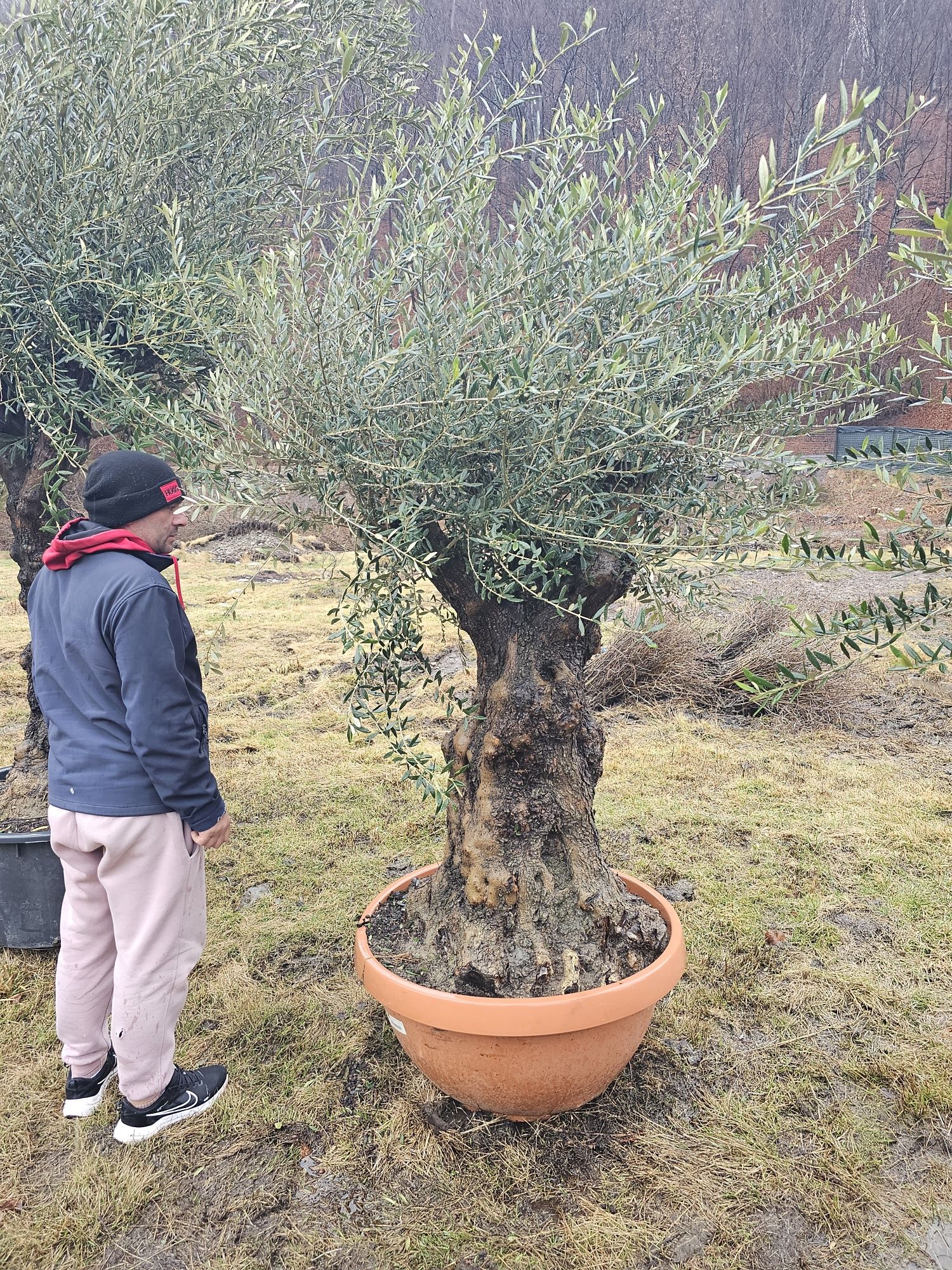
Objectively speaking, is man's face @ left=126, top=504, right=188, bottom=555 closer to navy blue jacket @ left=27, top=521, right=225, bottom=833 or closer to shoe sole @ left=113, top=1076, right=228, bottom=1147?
navy blue jacket @ left=27, top=521, right=225, bottom=833

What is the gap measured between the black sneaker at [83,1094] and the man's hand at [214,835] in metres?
1.05

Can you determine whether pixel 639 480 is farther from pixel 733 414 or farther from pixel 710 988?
pixel 710 988

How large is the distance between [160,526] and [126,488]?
0.17 metres

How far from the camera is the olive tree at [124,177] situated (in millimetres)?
3709

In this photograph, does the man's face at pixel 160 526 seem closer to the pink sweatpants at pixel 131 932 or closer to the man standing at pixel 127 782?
the man standing at pixel 127 782

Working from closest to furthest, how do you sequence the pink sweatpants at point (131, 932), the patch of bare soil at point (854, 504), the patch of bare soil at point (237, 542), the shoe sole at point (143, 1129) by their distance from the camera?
the pink sweatpants at point (131, 932) → the shoe sole at point (143, 1129) → the patch of bare soil at point (854, 504) → the patch of bare soil at point (237, 542)

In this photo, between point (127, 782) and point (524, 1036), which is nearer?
point (524, 1036)

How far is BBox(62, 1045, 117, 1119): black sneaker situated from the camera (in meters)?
3.29

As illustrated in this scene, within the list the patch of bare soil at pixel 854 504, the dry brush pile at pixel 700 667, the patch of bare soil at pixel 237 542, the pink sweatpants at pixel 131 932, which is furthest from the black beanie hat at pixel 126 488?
the patch of bare soil at pixel 237 542

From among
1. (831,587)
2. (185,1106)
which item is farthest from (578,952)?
(831,587)

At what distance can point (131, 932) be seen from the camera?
10.1ft

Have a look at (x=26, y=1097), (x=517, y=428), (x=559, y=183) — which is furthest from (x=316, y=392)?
(x=26, y=1097)

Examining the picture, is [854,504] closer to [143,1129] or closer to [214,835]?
[214,835]

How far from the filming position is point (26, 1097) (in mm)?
3375
